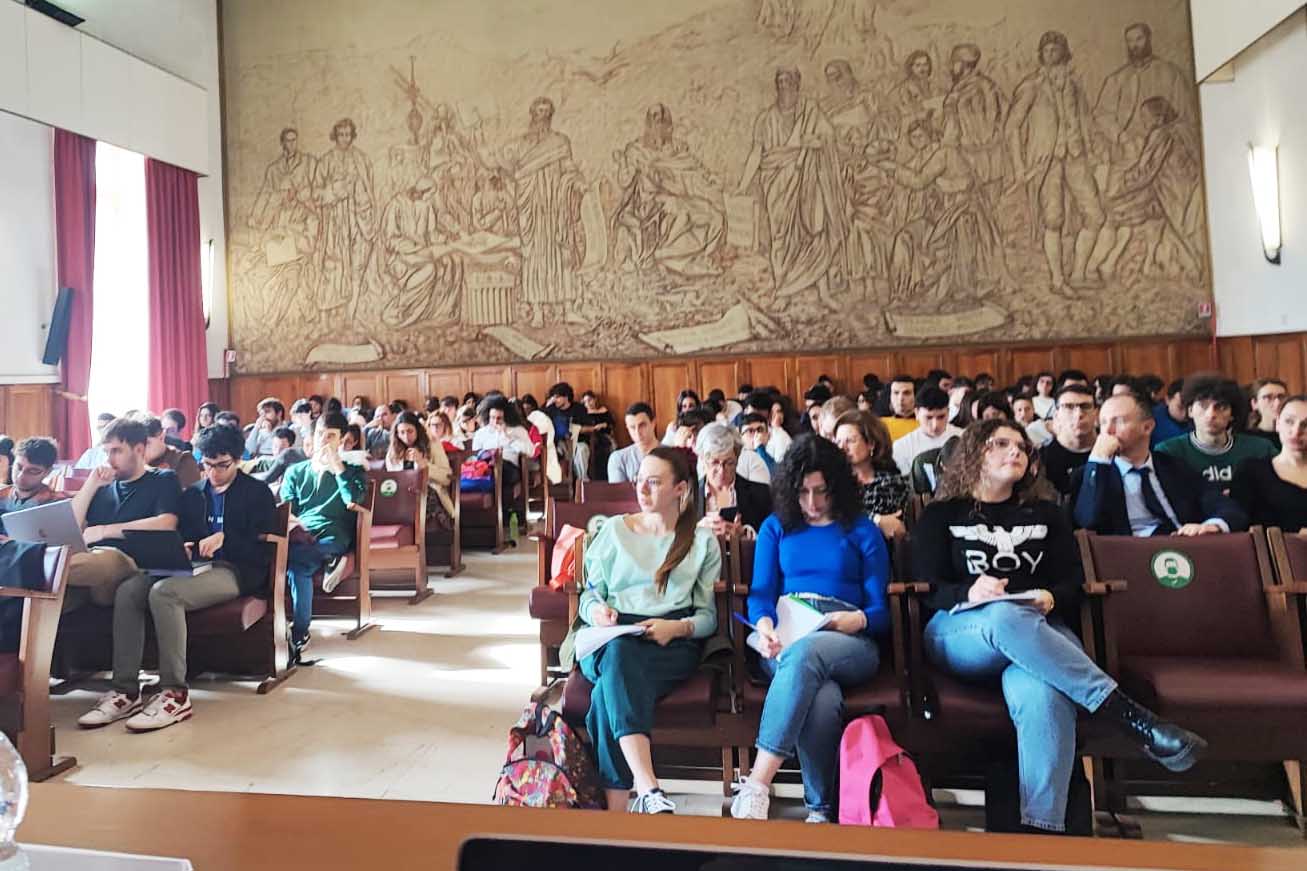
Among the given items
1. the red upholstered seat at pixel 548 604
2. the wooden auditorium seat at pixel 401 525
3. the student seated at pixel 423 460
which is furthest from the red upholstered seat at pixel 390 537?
the red upholstered seat at pixel 548 604

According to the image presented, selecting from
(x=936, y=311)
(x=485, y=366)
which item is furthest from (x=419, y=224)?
(x=936, y=311)

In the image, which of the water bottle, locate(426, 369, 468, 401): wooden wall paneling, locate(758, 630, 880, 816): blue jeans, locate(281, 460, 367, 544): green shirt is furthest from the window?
the water bottle

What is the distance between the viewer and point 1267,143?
10414mm

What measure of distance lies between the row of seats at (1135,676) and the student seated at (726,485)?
3.24ft

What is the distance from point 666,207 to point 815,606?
10.7 metres

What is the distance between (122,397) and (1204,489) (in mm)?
12492

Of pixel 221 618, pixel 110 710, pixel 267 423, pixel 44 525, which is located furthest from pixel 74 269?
pixel 110 710

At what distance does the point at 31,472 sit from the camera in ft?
16.6

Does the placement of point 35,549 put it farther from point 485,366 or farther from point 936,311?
point 936,311

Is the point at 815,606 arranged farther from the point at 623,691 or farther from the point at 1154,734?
the point at 1154,734

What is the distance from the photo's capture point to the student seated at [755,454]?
557cm

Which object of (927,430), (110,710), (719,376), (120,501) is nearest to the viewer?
(110,710)

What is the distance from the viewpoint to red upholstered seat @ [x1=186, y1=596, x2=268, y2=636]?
4734mm

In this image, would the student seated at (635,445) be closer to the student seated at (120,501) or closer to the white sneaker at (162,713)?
the student seated at (120,501)
